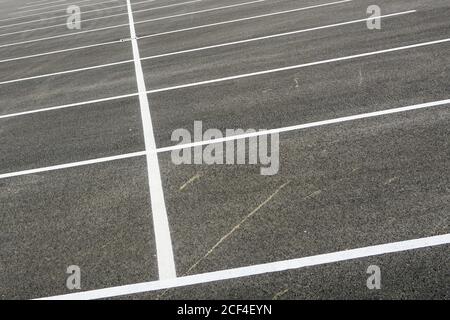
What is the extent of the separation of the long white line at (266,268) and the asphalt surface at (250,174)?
64 millimetres

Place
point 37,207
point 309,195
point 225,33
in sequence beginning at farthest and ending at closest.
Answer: point 225,33 < point 37,207 < point 309,195

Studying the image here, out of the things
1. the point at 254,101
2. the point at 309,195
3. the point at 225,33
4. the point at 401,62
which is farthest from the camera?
the point at 225,33

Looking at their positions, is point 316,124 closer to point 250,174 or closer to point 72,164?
point 250,174

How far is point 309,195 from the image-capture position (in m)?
5.02

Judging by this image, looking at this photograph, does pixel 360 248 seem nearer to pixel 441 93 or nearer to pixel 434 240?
pixel 434 240

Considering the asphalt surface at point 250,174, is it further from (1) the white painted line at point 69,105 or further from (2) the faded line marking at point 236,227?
(1) the white painted line at point 69,105

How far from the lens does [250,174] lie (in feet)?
18.6

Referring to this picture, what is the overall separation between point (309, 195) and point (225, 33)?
8.09 m

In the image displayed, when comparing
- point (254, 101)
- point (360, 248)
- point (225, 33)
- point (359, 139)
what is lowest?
point (360, 248)

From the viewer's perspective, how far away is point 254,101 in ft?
25.1

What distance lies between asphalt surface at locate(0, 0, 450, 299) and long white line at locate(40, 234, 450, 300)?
0.06 metres
